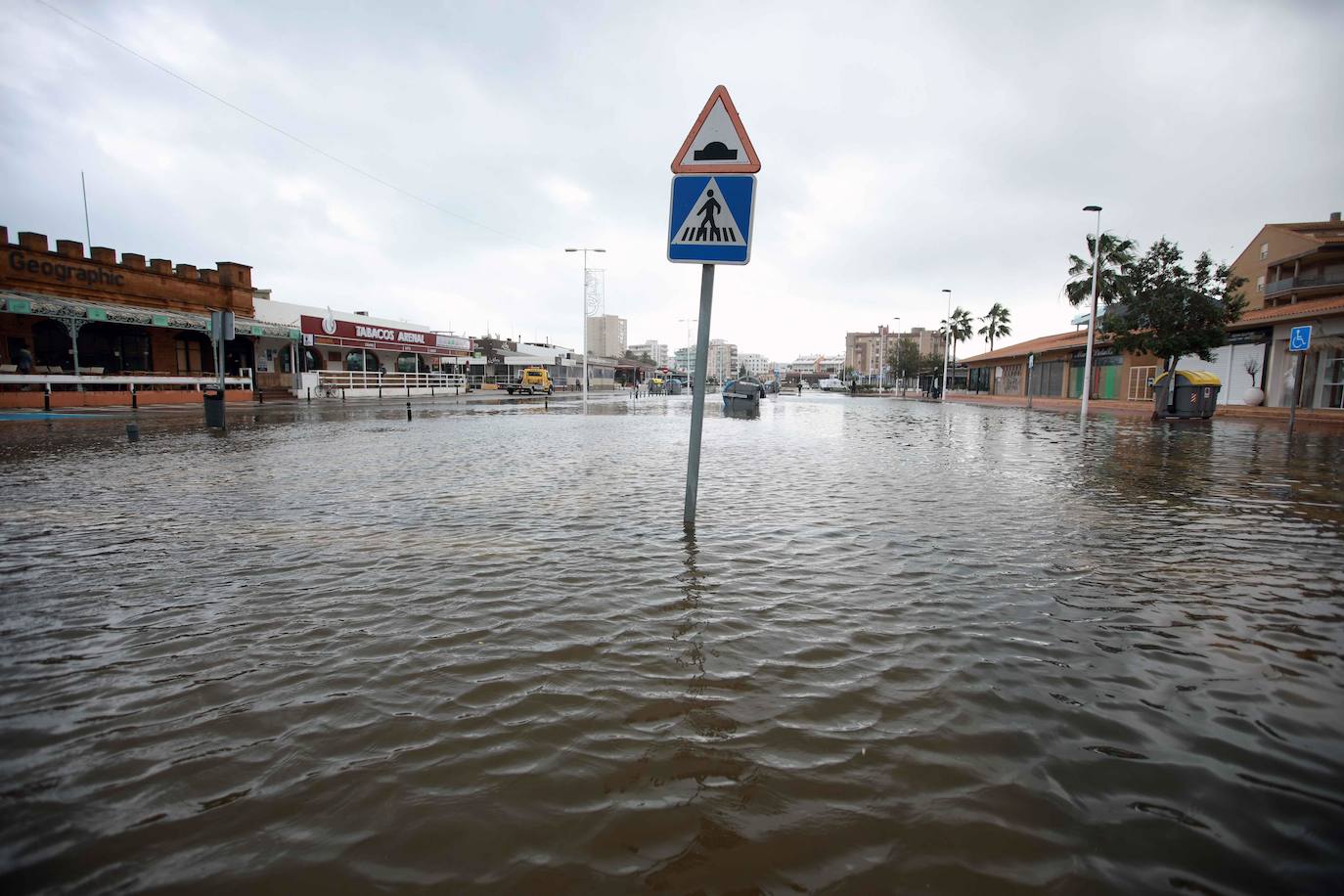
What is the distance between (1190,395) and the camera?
25.1 meters

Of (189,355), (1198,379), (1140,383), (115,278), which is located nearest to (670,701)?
(1198,379)

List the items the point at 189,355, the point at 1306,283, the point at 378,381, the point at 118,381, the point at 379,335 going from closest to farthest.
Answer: the point at 118,381, the point at 189,355, the point at 378,381, the point at 1306,283, the point at 379,335

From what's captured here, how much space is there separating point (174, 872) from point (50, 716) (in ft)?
4.91

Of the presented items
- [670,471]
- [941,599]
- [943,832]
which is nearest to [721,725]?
[943,832]

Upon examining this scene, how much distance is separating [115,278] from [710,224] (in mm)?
36614

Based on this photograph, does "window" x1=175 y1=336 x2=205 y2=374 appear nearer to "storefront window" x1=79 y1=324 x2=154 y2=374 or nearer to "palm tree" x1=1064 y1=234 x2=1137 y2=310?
"storefront window" x1=79 y1=324 x2=154 y2=374

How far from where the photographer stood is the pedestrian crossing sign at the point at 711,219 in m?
5.42

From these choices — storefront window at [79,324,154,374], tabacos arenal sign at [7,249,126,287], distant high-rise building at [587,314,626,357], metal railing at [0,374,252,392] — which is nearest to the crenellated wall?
tabacos arenal sign at [7,249,126,287]

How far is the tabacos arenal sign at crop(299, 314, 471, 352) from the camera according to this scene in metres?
42.7

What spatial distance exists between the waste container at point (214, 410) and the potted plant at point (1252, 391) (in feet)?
141

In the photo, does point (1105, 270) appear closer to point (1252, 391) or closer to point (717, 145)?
point (1252, 391)

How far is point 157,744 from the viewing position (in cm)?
266

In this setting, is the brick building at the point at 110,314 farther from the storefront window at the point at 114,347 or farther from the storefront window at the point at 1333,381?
the storefront window at the point at 1333,381

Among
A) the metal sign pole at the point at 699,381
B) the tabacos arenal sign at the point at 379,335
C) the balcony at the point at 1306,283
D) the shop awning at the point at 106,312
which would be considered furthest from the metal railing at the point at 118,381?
the balcony at the point at 1306,283
